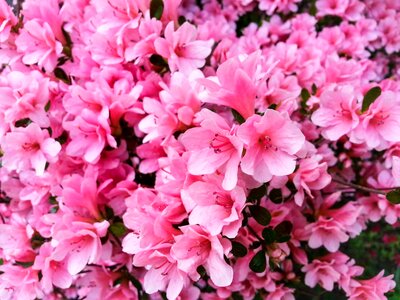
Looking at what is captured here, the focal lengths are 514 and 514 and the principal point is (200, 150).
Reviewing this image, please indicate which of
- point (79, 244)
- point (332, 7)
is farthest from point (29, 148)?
point (332, 7)

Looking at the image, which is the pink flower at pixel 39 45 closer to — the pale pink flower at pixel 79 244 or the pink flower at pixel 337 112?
the pale pink flower at pixel 79 244

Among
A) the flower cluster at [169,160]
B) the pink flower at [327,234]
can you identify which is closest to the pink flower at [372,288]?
the flower cluster at [169,160]

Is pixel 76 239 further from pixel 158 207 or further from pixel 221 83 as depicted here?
pixel 221 83

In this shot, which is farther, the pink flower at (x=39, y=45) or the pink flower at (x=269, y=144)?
the pink flower at (x=39, y=45)

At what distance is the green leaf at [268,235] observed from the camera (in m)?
1.09

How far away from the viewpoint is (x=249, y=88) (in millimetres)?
913

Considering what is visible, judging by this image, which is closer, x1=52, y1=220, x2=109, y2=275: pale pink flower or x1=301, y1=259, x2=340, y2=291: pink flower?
x1=52, y1=220, x2=109, y2=275: pale pink flower

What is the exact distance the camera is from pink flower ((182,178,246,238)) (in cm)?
88

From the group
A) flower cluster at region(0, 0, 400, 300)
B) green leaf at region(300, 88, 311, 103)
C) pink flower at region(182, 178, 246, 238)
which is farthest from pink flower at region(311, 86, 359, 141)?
pink flower at region(182, 178, 246, 238)

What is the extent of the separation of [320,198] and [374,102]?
28cm

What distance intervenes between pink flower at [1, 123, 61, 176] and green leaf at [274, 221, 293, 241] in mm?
512

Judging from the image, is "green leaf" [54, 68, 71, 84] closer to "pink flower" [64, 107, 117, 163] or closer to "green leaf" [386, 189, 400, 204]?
"pink flower" [64, 107, 117, 163]

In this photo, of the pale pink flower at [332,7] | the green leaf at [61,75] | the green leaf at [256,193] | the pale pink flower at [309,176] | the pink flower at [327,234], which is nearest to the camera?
the green leaf at [256,193]

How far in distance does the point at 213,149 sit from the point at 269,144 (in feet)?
0.31
